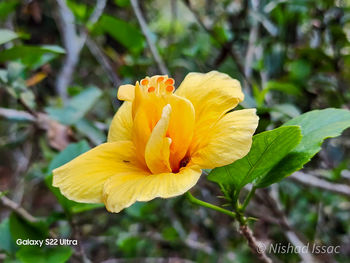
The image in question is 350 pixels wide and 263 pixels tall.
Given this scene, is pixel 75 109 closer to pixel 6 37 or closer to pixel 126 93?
pixel 6 37

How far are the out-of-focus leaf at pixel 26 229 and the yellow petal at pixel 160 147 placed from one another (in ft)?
1.69

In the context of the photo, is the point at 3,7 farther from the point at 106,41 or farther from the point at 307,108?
the point at 307,108

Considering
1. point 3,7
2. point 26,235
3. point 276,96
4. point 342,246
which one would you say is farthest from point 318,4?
point 26,235

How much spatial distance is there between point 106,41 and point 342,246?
6.83ft

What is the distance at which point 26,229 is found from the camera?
0.94 meters

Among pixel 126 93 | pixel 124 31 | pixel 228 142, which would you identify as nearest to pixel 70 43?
pixel 124 31

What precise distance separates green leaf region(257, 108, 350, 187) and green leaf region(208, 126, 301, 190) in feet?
0.06

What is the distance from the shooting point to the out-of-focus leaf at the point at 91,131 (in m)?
1.35

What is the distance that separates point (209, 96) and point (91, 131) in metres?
0.81

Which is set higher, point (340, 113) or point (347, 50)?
point (340, 113)

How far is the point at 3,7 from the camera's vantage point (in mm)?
1431

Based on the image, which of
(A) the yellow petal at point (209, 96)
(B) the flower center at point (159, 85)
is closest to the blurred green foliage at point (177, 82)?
(A) the yellow petal at point (209, 96)

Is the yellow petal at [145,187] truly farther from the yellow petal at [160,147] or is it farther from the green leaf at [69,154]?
the green leaf at [69,154]

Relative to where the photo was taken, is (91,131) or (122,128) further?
(91,131)
